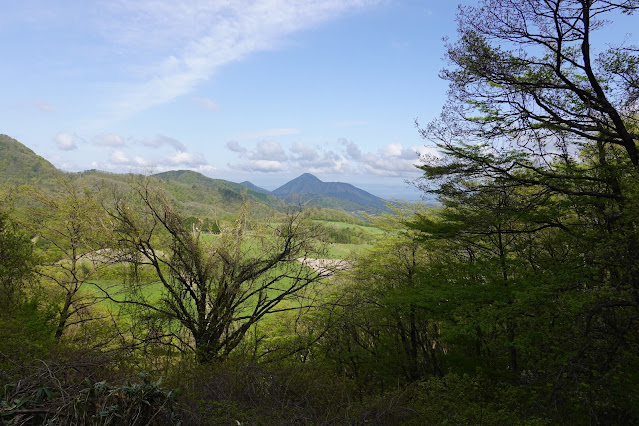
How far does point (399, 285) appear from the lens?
1636cm

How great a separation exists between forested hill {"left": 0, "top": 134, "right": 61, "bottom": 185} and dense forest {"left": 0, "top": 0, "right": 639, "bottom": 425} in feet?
177

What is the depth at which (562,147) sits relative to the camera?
31.0 feet

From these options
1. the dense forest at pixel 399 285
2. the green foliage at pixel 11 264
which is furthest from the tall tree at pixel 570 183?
the green foliage at pixel 11 264

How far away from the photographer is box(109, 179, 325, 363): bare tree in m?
11.8

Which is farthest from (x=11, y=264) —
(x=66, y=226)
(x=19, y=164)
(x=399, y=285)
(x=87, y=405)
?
(x=19, y=164)

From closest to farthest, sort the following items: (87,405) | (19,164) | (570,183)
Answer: (87,405) → (570,183) → (19,164)

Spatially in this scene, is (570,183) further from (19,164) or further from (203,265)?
(19,164)

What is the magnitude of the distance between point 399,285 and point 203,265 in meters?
9.19

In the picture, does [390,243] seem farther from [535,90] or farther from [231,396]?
[231,396]

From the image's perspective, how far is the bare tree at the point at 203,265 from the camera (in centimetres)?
1184

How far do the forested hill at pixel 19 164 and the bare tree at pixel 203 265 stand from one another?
2122 inches

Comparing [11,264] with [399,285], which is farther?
[399,285]

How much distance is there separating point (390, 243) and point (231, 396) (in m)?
11.8

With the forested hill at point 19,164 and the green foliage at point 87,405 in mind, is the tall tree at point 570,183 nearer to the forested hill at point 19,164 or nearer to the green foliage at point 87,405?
the green foliage at point 87,405
